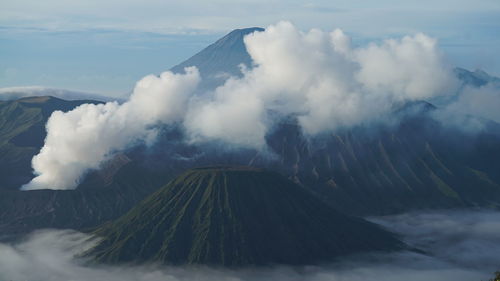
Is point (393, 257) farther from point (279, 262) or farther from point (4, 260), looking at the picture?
point (4, 260)

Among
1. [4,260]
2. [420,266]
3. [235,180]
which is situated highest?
[235,180]

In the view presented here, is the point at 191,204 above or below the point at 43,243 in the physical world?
above

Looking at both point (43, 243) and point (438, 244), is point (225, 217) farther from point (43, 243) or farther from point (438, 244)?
point (438, 244)

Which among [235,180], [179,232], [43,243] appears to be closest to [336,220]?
[235,180]

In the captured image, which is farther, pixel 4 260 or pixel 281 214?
pixel 281 214

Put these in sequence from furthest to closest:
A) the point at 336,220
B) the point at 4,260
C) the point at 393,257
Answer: the point at 336,220, the point at 393,257, the point at 4,260

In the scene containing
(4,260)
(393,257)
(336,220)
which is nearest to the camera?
(4,260)
